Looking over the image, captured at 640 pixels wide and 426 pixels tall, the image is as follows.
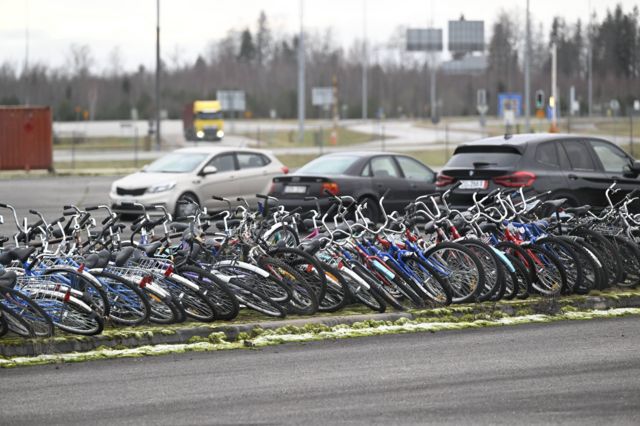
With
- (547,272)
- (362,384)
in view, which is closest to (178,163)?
(547,272)

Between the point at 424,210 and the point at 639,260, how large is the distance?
2183mm

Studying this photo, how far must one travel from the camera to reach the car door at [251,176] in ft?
76.0

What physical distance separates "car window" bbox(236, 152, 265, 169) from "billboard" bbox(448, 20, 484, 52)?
146 ft

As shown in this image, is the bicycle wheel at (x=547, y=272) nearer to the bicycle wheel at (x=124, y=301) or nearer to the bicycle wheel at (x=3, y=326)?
the bicycle wheel at (x=124, y=301)

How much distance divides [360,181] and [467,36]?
1914 inches

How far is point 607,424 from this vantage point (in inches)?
273

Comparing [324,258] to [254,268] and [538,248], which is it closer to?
[254,268]

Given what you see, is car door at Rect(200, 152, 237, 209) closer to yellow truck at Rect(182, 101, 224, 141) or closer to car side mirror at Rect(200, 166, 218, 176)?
car side mirror at Rect(200, 166, 218, 176)

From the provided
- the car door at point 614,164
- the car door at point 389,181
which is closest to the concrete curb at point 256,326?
the car door at point 614,164

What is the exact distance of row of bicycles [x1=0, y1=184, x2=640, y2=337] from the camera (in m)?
9.80

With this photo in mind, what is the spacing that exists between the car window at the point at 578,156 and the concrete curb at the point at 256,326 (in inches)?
227

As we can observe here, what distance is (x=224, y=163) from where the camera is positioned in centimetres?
2317

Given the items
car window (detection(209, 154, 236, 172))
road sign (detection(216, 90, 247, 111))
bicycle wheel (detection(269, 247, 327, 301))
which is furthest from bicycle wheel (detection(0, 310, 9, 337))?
road sign (detection(216, 90, 247, 111))

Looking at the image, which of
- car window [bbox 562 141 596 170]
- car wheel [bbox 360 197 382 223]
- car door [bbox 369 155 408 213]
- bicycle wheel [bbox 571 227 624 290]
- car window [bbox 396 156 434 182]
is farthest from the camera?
car window [bbox 396 156 434 182]
